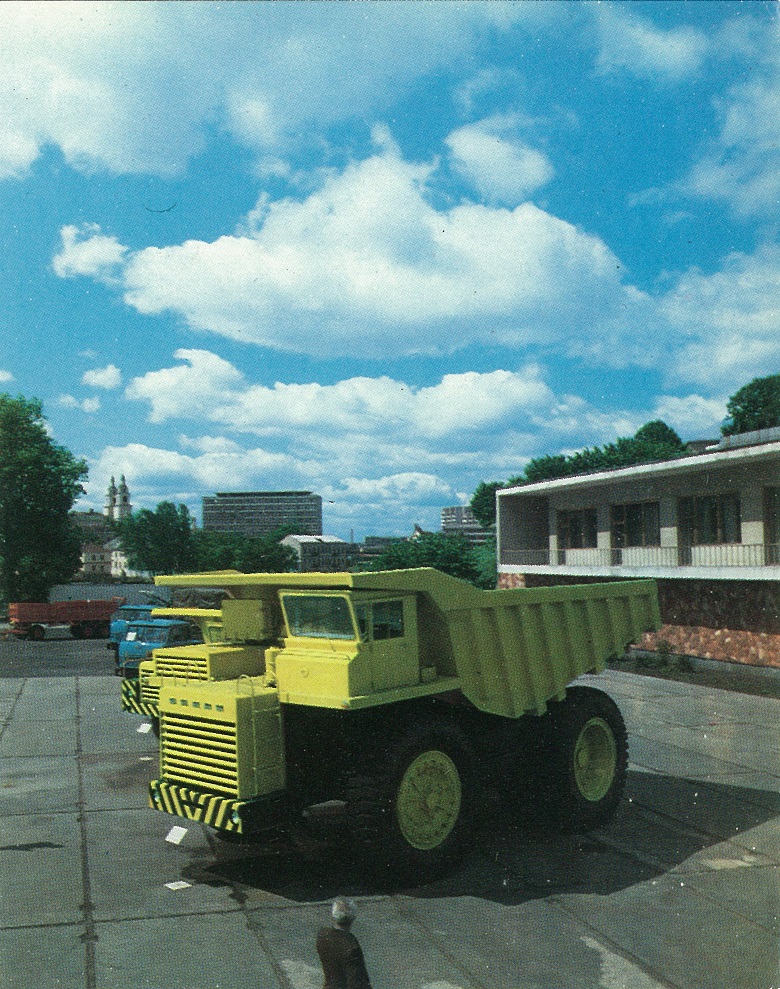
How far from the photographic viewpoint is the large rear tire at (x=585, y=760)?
1014cm

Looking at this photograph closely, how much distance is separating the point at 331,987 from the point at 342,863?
4485 millimetres

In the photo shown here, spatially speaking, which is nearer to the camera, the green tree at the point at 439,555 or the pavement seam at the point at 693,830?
the pavement seam at the point at 693,830

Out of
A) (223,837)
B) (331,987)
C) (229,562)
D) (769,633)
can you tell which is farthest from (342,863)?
(229,562)

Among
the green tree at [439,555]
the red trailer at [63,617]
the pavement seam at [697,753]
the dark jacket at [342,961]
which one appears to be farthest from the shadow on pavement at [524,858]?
the red trailer at [63,617]

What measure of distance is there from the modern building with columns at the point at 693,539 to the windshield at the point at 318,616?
18566 mm

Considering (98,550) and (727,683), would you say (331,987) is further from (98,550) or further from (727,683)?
(98,550)

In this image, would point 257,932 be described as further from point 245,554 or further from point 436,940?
point 245,554

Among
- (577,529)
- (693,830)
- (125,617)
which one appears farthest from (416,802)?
(577,529)

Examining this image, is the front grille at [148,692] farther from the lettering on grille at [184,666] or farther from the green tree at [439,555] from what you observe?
the green tree at [439,555]

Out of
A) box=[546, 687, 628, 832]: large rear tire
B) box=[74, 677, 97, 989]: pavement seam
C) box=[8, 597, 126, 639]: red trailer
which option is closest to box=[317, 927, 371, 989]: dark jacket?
box=[74, 677, 97, 989]: pavement seam

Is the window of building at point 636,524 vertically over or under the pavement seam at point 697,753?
over

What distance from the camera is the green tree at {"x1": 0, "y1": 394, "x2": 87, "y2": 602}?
52.8 m

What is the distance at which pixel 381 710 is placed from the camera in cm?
872

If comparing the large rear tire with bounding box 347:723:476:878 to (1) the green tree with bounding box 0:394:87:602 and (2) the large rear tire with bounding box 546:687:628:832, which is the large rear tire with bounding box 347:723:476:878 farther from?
(1) the green tree with bounding box 0:394:87:602
